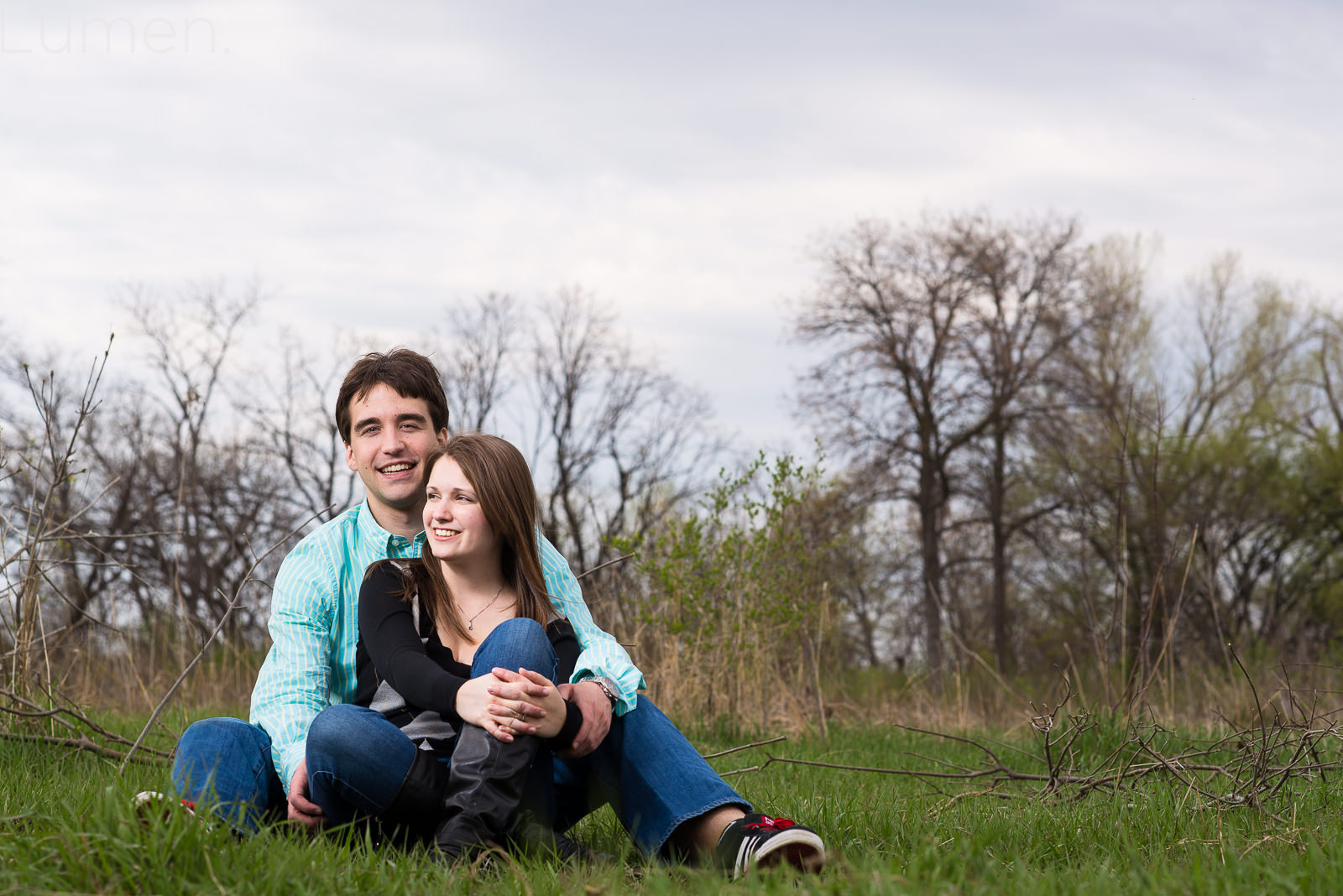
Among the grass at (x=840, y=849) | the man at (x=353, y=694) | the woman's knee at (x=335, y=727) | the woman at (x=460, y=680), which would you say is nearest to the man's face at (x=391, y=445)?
the man at (x=353, y=694)

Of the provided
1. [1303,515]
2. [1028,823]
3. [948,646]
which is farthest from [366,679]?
[1303,515]

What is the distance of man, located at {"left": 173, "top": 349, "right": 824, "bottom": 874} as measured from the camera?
251cm

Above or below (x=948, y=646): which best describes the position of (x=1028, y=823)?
above

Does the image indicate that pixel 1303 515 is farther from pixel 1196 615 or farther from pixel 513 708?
pixel 513 708

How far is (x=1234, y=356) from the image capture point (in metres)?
23.2

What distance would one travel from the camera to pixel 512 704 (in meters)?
2.36

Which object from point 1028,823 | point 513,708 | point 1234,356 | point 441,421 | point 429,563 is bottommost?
point 1028,823

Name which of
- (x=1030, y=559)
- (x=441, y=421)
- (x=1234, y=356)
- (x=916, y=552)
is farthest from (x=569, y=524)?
(x=441, y=421)

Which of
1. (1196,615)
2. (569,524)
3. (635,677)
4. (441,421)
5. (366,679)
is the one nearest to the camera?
(635,677)

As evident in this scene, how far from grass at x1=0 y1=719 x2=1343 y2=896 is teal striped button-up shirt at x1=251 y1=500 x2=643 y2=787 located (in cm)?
34

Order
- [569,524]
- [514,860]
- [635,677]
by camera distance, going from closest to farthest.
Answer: [514,860] → [635,677] → [569,524]

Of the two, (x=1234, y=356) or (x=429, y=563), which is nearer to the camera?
(x=429, y=563)

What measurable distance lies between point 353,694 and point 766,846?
128cm

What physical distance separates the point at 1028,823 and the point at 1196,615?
19.5 meters
